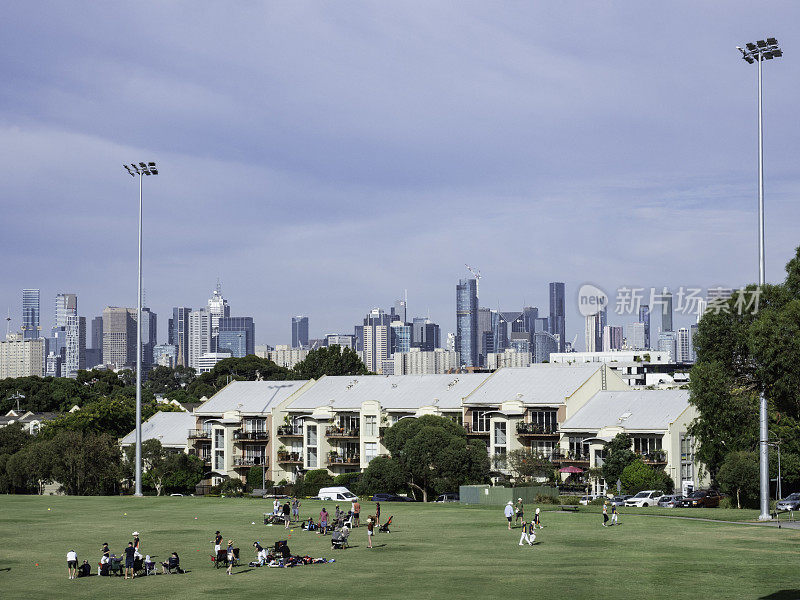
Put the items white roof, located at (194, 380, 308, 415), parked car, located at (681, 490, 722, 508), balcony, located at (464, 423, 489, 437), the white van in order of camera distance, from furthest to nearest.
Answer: white roof, located at (194, 380, 308, 415)
balcony, located at (464, 423, 489, 437)
the white van
parked car, located at (681, 490, 722, 508)

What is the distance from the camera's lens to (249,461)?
12006 centimetres

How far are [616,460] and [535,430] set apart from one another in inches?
506

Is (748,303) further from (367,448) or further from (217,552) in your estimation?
(367,448)

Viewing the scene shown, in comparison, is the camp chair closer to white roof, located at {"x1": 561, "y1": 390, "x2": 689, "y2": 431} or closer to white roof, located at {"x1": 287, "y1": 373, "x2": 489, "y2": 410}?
white roof, located at {"x1": 561, "y1": 390, "x2": 689, "y2": 431}

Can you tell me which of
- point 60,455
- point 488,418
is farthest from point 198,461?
point 488,418

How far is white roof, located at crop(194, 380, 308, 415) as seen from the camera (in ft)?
400

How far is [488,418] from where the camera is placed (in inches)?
4237

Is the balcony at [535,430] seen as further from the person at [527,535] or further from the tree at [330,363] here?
the tree at [330,363]

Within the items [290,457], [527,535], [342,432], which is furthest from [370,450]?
[527,535]

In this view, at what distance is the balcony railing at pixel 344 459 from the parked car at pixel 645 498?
37098 millimetres

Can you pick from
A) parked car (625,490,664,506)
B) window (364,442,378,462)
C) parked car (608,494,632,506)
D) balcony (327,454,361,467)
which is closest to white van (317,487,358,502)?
window (364,442,378,462)

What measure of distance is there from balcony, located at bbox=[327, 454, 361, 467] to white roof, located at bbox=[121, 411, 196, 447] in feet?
70.1

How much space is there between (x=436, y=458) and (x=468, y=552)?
43.7 m

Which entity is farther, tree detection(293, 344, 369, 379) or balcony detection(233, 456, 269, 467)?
tree detection(293, 344, 369, 379)
